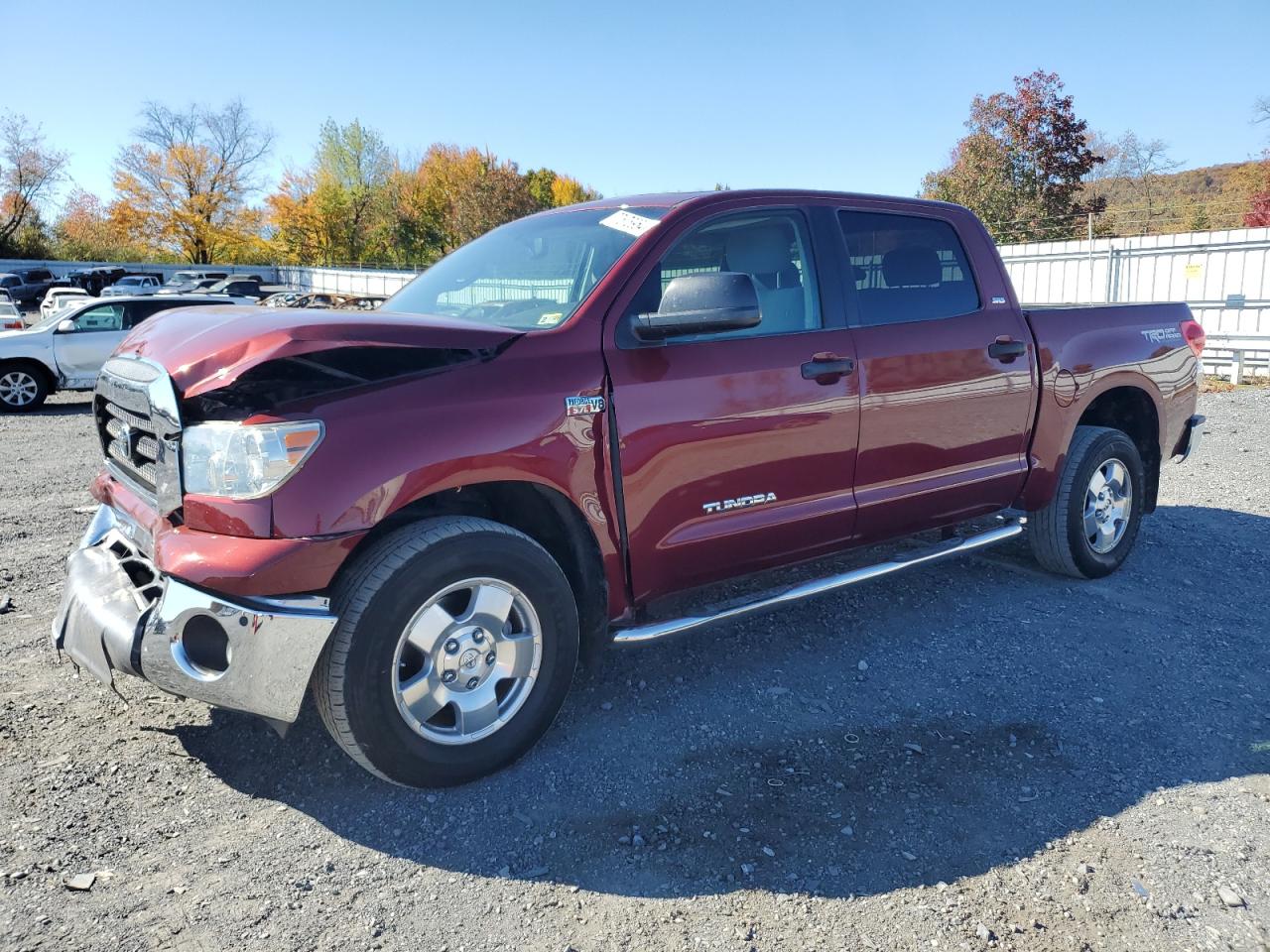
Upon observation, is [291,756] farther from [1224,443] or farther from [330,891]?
[1224,443]

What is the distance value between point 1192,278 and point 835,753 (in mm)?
17307

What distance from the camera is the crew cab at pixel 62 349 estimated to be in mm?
13188

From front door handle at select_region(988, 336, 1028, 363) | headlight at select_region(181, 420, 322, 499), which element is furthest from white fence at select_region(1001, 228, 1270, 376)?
headlight at select_region(181, 420, 322, 499)

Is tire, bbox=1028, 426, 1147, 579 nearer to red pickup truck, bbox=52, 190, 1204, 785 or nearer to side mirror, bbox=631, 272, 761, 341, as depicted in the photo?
red pickup truck, bbox=52, 190, 1204, 785

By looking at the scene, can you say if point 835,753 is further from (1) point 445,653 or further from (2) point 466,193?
(2) point 466,193

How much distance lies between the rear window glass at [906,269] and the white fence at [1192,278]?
10207mm

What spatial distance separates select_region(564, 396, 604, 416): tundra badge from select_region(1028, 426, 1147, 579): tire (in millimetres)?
2922

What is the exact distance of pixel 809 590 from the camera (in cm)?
376

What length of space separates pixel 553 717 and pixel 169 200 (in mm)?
74449

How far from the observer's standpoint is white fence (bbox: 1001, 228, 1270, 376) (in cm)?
1502

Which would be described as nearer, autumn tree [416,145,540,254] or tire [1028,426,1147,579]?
tire [1028,426,1147,579]

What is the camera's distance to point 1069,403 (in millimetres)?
4781

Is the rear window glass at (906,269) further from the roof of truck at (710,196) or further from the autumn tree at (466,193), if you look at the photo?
the autumn tree at (466,193)

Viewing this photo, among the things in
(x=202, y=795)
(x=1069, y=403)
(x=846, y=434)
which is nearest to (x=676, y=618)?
(x=846, y=434)
